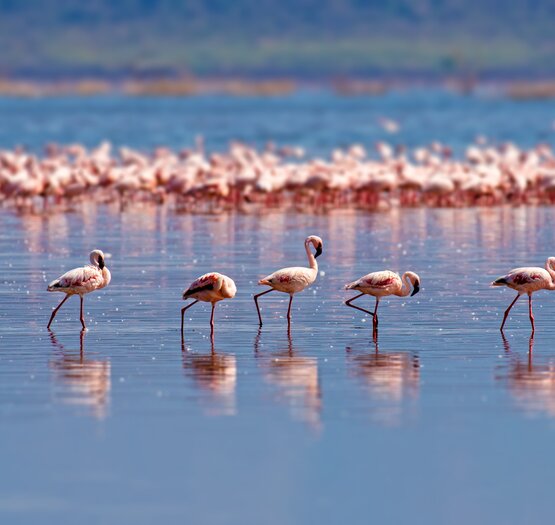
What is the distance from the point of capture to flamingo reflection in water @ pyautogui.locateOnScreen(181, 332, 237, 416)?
10.9 meters

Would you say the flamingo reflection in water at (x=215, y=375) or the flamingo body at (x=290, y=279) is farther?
the flamingo body at (x=290, y=279)

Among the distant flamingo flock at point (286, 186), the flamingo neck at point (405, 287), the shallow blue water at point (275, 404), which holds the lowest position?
the shallow blue water at point (275, 404)

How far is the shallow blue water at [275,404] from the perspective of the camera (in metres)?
8.70

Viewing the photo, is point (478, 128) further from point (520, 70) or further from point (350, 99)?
point (520, 70)

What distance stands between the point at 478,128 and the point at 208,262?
61.3 meters

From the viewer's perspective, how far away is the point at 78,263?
Answer: 64.3ft

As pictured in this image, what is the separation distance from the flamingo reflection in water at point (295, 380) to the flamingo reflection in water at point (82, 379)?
109 centimetres

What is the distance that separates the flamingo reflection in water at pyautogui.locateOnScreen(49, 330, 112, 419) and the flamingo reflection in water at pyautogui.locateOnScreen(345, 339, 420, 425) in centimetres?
167

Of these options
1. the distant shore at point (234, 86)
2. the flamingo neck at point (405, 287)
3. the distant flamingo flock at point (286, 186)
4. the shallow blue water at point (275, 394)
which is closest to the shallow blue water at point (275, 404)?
the shallow blue water at point (275, 394)

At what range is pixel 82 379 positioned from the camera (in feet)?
38.9

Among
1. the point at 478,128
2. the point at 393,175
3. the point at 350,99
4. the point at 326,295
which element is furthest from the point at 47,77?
the point at 326,295

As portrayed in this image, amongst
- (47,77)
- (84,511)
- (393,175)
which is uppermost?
(47,77)

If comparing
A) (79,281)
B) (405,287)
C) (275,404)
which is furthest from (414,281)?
(275,404)

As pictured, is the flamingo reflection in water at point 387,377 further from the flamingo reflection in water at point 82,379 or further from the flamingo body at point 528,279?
the flamingo reflection in water at point 82,379
